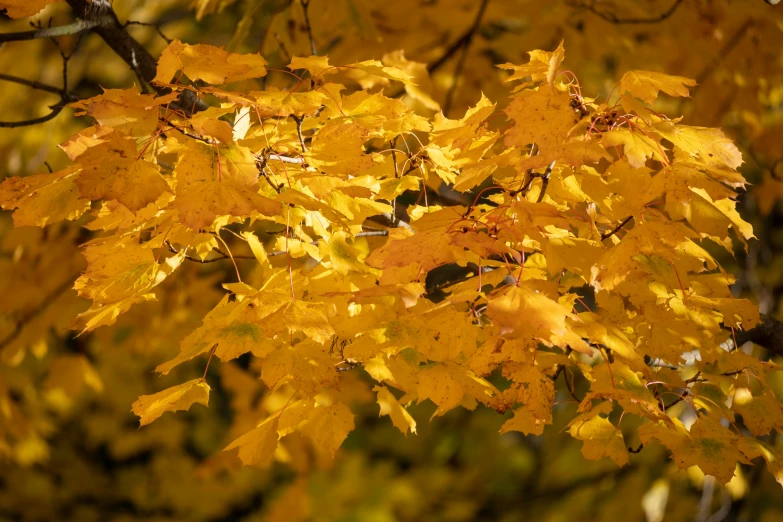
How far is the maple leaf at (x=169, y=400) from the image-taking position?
1.29 meters

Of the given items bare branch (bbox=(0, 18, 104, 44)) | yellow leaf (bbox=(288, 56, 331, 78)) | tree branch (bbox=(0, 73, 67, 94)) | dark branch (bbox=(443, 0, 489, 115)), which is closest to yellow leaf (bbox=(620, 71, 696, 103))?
yellow leaf (bbox=(288, 56, 331, 78))

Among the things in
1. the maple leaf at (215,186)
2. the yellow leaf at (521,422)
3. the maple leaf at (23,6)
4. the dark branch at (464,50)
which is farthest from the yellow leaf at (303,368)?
the dark branch at (464,50)

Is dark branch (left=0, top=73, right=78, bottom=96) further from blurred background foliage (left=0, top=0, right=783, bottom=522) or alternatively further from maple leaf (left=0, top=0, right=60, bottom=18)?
maple leaf (left=0, top=0, right=60, bottom=18)

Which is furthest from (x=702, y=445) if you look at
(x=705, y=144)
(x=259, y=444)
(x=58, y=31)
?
(x=58, y=31)

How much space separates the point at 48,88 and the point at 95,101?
84 centimetres

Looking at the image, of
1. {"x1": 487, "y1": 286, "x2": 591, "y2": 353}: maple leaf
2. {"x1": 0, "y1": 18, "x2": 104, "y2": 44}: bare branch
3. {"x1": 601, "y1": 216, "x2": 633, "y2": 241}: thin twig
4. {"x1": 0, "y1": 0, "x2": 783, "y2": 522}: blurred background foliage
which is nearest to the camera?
{"x1": 487, "y1": 286, "x2": 591, "y2": 353}: maple leaf

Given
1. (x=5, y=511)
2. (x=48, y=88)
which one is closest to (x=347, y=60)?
(x=48, y=88)

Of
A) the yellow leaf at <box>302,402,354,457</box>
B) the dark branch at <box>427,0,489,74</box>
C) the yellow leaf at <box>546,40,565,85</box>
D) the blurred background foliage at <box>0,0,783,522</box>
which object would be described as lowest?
the blurred background foliage at <box>0,0,783,522</box>

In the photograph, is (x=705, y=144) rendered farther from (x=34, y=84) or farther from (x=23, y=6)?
(x=34, y=84)

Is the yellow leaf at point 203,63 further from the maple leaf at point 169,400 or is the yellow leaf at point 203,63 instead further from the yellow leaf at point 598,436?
the yellow leaf at point 598,436

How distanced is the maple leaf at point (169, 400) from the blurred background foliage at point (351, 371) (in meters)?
0.88

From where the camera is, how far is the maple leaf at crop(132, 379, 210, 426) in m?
1.29

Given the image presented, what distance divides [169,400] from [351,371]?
2.40m

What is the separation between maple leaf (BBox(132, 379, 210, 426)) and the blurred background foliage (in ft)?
2.90
